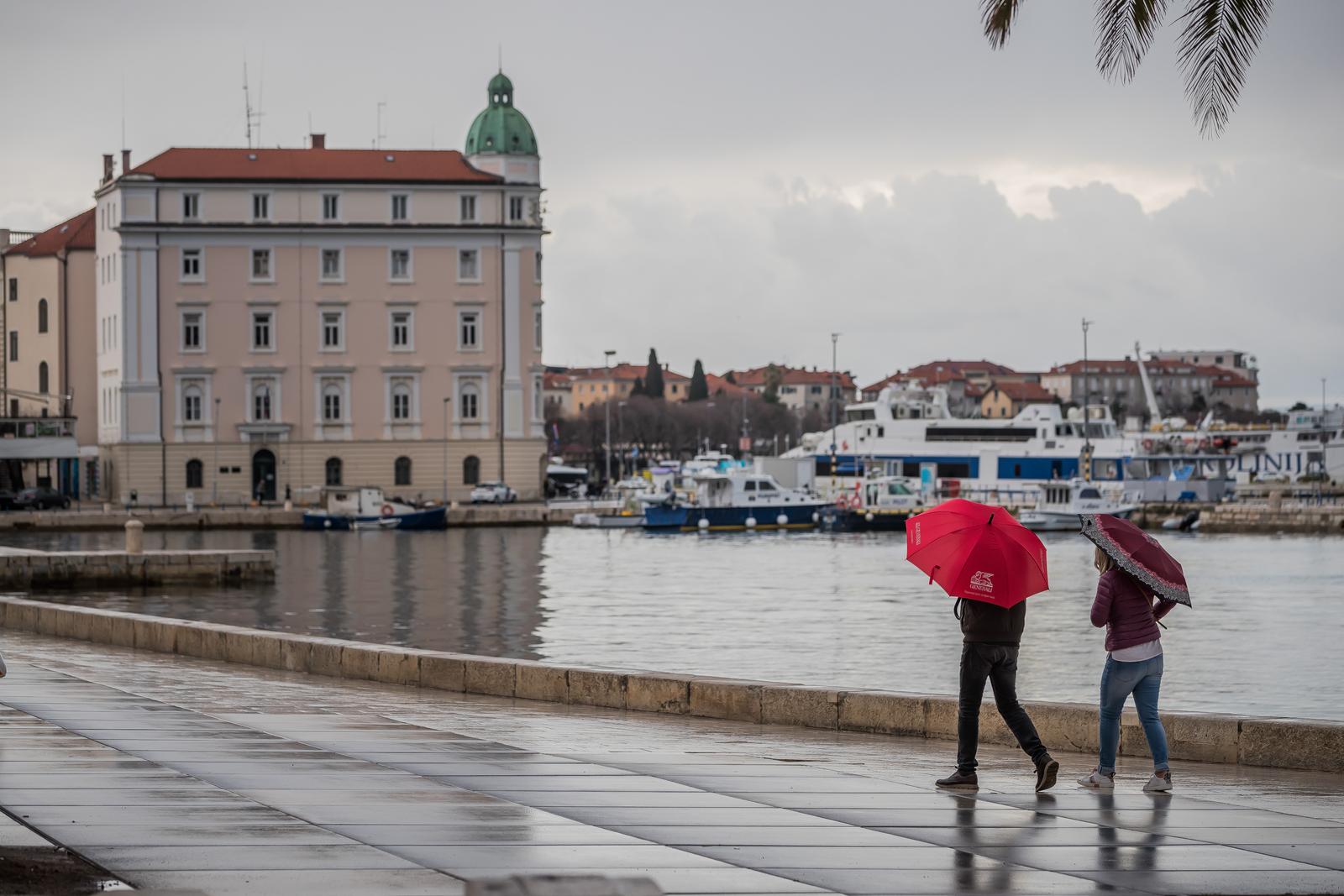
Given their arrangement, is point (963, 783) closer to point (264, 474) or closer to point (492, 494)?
point (492, 494)

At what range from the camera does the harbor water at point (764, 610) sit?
92.7 ft

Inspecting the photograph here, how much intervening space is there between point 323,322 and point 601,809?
84.0 metres

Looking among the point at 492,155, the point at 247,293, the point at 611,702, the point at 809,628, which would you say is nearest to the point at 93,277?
the point at 247,293

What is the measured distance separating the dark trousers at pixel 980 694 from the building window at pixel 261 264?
83147 mm

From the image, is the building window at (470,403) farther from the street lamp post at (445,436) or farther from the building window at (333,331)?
the building window at (333,331)

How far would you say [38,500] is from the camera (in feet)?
267

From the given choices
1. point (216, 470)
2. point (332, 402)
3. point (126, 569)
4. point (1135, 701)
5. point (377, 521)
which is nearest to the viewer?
point (1135, 701)

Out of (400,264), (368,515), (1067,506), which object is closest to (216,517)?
(368,515)

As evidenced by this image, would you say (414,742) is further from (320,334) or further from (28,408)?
(28,408)

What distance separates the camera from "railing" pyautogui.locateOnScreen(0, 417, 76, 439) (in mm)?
83812

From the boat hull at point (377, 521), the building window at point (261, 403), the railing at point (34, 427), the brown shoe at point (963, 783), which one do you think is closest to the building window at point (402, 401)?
the building window at point (261, 403)

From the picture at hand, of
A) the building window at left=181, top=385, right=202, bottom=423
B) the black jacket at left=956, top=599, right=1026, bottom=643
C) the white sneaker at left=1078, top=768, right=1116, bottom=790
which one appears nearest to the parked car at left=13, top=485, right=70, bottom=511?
the building window at left=181, top=385, right=202, bottom=423

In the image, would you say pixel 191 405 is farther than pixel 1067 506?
Yes

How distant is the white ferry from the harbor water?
25.1 meters
